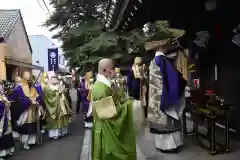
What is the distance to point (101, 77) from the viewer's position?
4.17 m

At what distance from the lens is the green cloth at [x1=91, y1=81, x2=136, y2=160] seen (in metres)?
4.04

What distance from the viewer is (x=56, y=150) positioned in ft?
25.7

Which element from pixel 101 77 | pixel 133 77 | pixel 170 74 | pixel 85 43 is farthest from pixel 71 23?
pixel 101 77

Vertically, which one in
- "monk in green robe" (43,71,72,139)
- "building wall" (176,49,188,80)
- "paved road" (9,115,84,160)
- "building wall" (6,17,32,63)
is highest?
"building wall" (6,17,32,63)

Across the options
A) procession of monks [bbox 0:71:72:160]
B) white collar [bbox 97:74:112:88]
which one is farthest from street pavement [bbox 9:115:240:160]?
white collar [bbox 97:74:112:88]

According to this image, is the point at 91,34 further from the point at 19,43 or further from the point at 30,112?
the point at 19,43

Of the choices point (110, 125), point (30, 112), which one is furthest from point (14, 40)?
point (110, 125)

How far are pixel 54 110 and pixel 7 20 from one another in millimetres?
15863

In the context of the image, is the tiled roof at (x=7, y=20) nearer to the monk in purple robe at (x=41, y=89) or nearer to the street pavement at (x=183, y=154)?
the monk in purple robe at (x=41, y=89)

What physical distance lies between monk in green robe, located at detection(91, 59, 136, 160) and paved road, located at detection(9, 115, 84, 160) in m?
2.98

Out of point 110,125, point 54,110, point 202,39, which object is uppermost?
point 202,39

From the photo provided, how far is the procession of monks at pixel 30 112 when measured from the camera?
7073 millimetres

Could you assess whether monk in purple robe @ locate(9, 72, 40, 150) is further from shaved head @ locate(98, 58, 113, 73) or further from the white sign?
the white sign

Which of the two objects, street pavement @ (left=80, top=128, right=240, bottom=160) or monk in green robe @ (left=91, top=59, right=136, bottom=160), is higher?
monk in green robe @ (left=91, top=59, right=136, bottom=160)
